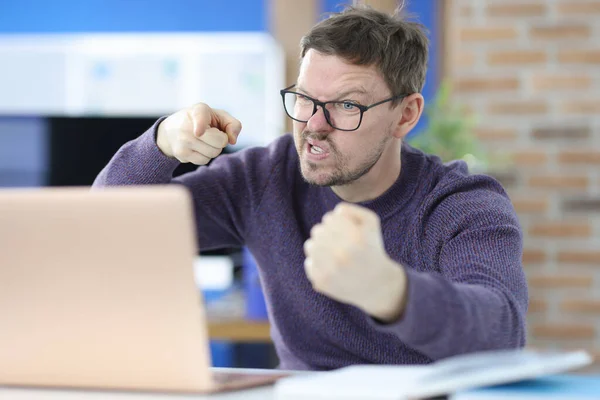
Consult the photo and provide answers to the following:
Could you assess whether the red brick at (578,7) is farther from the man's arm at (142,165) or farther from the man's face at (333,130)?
the man's arm at (142,165)

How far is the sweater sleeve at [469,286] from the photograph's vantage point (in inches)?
34.2

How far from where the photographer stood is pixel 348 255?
30.6 inches

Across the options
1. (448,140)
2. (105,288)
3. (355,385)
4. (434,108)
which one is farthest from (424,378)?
(434,108)

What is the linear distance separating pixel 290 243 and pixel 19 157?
7.09 feet

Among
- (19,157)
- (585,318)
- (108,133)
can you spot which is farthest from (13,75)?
(585,318)

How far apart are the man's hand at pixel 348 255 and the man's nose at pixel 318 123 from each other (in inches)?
24.6

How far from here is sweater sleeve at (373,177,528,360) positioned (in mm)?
868

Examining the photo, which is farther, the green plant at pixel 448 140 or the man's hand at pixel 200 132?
the green plant at pixel 448 140

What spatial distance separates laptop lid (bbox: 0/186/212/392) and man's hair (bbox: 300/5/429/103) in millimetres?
739

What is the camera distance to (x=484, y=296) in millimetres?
963

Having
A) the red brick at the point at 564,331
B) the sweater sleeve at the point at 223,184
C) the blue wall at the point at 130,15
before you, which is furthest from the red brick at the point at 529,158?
the sweater sleeve at the point at 223,184

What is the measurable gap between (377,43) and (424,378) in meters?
0.86

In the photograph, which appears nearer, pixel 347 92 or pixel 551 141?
pixel 347 92

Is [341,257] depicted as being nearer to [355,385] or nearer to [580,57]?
[355,385]
